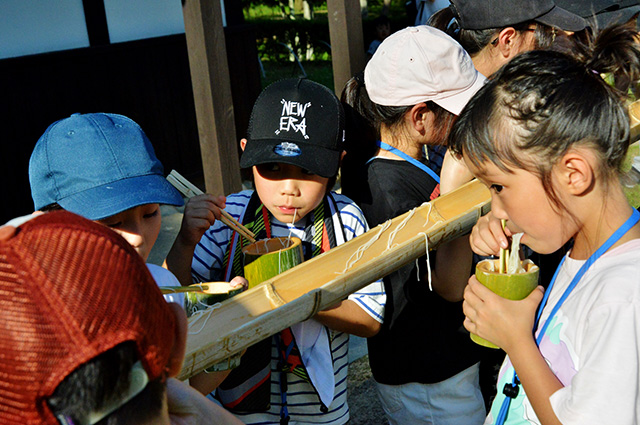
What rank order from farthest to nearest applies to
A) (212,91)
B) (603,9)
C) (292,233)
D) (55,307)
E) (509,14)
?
1. (212,91)
2. (603,9)
3. (509,14)
4. (292,233)
5. (55,307)

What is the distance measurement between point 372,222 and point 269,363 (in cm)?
68

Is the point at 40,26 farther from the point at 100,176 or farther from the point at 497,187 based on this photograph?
the point at 497,187

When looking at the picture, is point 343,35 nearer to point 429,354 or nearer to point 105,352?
point 429,354

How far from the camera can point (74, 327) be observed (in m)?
0.72

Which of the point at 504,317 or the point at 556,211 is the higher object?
the point at 556,211

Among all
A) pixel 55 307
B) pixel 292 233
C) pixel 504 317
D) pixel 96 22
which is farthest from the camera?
pixel 96 22

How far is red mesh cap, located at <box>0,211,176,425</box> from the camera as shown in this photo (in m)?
0.70

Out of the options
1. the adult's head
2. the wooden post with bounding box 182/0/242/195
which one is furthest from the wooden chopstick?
the wooden post with bounding box 182/0/242/195

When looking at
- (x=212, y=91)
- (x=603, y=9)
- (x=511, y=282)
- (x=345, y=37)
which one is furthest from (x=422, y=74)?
(x=603, y=9)

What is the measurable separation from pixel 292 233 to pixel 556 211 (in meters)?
0.90

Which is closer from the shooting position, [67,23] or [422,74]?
[422,74]

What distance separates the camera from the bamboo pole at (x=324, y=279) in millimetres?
1324

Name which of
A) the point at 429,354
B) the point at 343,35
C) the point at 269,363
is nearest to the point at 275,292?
the point at 269,363

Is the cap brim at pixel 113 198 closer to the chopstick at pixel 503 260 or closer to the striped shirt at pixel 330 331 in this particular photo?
the striped shirt at pixel 330 331
